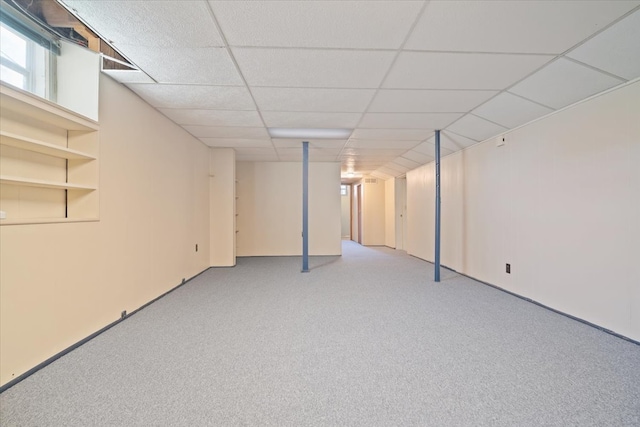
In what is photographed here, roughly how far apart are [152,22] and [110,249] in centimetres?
201

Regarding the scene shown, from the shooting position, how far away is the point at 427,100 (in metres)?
3.11

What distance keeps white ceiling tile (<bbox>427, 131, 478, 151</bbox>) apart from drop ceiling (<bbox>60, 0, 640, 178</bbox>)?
1.91ft

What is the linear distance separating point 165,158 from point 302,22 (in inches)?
107

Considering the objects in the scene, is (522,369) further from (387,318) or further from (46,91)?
(46,91)

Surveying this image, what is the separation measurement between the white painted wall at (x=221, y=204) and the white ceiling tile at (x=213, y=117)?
160 cm

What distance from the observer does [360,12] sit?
177 centimetres

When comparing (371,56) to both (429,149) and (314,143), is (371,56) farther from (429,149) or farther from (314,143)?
(429,149)

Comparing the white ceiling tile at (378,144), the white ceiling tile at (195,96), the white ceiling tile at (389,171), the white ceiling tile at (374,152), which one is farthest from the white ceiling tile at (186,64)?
the white ceiling tile at (389,171)

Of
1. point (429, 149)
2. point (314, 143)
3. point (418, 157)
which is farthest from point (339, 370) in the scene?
point (418, 157)

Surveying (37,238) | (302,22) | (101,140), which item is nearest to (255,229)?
(101,140)

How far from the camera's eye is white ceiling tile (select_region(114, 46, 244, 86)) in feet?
7.23

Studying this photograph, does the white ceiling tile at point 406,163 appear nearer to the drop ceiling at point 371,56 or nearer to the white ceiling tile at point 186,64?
the drop ceiling at point 371,56

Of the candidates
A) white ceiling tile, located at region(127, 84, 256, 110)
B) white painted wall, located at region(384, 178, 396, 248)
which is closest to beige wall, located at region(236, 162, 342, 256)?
white painted wall, located at region(384, 178, 396, 248)

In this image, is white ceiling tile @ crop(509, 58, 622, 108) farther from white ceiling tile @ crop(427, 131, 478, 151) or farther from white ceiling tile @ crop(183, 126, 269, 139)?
white ceiling tile @ crop(183, 126, 269, 139)
